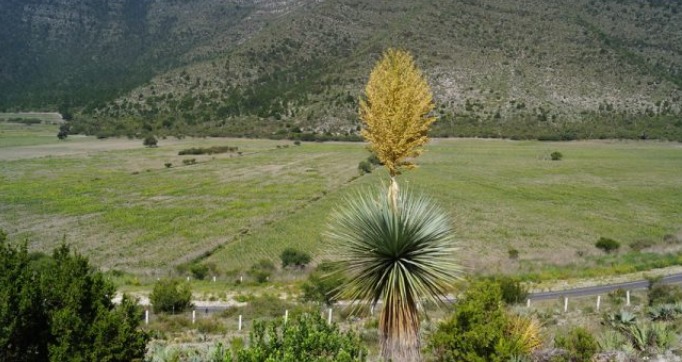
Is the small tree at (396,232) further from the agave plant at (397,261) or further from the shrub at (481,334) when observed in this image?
the shrub at (481,334)

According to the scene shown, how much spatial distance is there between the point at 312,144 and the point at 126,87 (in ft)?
Answer: 254

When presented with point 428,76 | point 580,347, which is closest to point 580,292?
point 580,347

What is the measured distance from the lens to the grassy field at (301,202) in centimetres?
3394

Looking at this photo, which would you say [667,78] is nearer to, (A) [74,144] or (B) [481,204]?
(B) [481,204]

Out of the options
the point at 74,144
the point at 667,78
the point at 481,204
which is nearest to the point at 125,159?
the point at 74,144

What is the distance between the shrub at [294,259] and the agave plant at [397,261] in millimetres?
21688

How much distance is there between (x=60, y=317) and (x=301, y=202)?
41.0m

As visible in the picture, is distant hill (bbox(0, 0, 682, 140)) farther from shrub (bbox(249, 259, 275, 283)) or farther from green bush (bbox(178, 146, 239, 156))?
shrub (bbox(249, 259, 275, 283))

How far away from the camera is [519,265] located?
29734mm

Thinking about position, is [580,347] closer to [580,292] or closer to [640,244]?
[580,292]

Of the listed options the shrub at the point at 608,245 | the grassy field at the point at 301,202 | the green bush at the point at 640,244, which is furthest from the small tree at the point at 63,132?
the green bush at the point at 640,244

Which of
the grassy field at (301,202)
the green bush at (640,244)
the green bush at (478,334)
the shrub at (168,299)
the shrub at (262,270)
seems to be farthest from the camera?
the green bush at (640,244)

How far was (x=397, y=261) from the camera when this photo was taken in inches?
336

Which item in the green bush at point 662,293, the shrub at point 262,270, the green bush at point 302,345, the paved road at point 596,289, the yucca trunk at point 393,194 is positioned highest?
the yucca trunk at point 393,194
